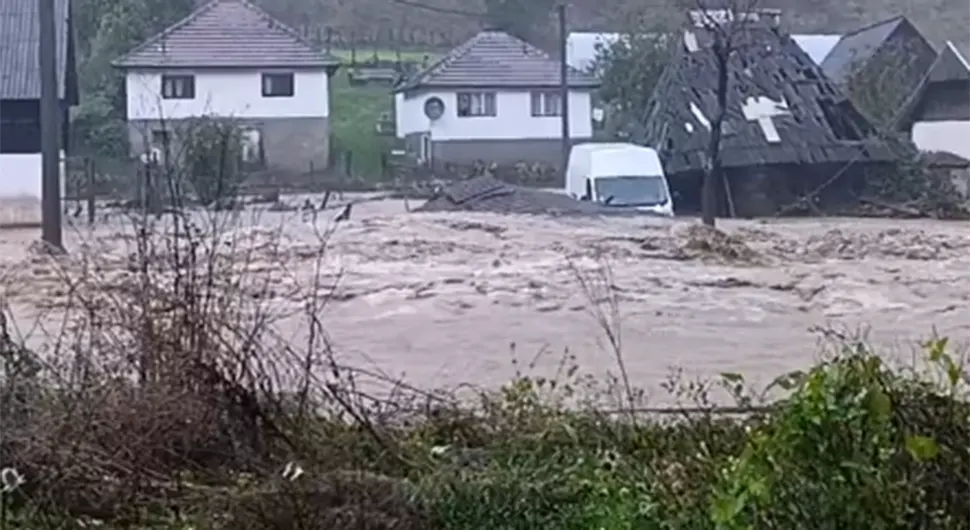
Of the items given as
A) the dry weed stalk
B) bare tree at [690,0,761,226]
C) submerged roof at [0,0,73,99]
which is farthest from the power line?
bare tree at [690,0,761,226]

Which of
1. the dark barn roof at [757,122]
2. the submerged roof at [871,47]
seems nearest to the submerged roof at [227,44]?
the submerged roof at [871,47]

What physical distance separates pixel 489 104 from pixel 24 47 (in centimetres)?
225

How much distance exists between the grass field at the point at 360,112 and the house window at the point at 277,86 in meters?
0.33

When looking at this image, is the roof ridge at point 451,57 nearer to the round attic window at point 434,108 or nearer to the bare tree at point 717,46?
the round attic window at point 434,108

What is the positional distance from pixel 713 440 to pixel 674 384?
79 cm

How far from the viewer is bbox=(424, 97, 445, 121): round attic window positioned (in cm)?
644

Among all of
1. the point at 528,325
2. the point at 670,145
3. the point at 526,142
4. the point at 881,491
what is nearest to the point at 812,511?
the point at 881,491

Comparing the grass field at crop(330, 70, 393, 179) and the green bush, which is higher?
the grass field at crop(330, 70, 393, 179)

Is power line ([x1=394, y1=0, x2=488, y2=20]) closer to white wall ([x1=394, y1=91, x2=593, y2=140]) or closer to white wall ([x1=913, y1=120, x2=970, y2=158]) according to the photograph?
white wall ([x1=394, y1=91, x2=593, y2=140])

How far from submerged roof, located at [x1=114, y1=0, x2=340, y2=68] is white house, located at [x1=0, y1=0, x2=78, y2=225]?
0.48 metres

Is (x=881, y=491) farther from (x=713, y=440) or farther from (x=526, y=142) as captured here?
(x=526, y=142)

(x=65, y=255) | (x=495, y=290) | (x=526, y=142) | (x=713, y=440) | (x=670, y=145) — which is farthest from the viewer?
(x=670, y=145)

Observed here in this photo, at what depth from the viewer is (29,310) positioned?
2.94 meters

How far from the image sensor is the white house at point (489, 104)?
607 centimetres
